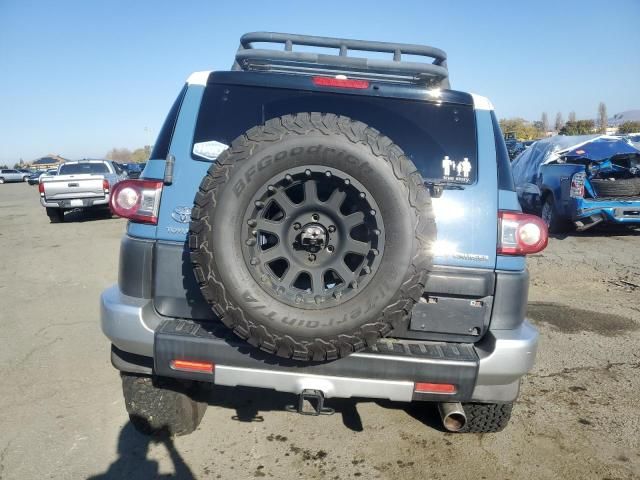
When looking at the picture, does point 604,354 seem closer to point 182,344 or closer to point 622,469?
point 622,469

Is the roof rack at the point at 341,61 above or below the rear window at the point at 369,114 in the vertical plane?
above

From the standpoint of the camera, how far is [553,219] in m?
9.67

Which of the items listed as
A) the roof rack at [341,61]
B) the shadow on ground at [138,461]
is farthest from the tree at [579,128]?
the shadow on ground at [138,461]

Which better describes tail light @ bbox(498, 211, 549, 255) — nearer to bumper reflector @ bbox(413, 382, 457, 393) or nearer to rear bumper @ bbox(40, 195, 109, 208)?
bumper reflector @ bbox(413, 382, 457, 393)

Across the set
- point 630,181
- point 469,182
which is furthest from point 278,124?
point 630,181

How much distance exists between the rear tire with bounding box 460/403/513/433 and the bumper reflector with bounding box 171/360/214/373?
149cm

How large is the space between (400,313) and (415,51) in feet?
7.40

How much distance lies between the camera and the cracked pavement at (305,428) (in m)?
2.50

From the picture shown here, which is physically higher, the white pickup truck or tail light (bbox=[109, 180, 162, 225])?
tail light (bbox=[109, 180, 162, 225])

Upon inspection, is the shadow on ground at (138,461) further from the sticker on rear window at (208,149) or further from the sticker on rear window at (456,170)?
the sticker on rear window at (456,170)

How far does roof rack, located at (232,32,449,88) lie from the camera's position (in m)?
2.98

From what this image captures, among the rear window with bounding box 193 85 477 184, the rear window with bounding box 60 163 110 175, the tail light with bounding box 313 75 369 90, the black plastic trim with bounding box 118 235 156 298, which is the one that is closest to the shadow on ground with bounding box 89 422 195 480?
the black plastic trim with bounding box 118 235 156 298

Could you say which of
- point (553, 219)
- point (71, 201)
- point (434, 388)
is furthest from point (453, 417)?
point (71, 201)

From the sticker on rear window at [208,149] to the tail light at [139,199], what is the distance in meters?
0.24
